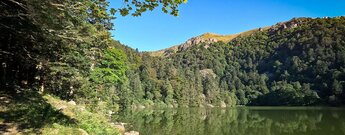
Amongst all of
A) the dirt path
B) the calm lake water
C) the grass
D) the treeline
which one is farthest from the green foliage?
the dirt path

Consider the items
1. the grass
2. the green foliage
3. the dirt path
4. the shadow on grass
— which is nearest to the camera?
the dirt path

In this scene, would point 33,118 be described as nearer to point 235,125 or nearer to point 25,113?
point 25,113

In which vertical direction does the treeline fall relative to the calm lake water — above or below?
above

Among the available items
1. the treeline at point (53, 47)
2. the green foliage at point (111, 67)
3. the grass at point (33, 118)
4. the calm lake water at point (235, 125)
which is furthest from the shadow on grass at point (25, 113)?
the green foliage at point (111, 67)

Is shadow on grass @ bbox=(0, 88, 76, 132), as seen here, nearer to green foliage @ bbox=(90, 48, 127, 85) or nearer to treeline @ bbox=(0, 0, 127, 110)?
treeline @ bbox=(0, 0, 127, 110)

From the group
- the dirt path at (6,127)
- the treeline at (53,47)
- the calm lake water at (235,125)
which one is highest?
the treeline at (53,47)

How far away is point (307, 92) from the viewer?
17288 cm

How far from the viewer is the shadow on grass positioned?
15578 millimetres

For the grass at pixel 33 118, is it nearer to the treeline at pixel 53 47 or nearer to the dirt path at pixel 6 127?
the dirt path at pixel 6 127

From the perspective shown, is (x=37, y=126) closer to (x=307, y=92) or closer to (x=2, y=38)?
(x=2, y=38)

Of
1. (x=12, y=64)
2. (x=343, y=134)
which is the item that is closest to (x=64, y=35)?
(x=12, y=64)

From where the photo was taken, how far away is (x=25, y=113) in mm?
16969

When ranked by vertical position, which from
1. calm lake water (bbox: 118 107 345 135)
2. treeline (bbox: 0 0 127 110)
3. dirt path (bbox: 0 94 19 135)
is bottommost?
calm lake water (bbox: 118 107 345 135)

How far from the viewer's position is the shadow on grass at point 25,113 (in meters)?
15.6
